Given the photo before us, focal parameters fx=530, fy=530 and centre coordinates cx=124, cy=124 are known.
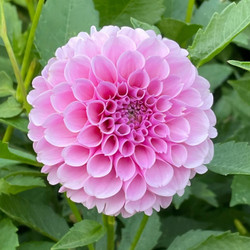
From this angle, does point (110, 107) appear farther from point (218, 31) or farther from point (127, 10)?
point (127, 10)

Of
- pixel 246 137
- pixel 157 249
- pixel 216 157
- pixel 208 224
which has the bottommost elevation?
pixel 157 249

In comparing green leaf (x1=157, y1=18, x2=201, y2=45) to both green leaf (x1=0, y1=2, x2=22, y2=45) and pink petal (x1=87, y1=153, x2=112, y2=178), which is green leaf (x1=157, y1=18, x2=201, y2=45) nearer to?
green leaf (x1=0, y1=2, x2=22, y2=45)

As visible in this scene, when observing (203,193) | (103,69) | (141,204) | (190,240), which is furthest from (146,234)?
(103,69)

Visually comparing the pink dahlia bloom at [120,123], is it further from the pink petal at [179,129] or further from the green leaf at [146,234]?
the green leaf at [146,234]

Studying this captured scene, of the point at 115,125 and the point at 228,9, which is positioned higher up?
the point at 228,9

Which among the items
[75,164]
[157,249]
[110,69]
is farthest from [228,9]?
[157,249]

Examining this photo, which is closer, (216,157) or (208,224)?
(216,157)

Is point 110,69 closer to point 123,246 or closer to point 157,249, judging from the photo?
point 123,246
